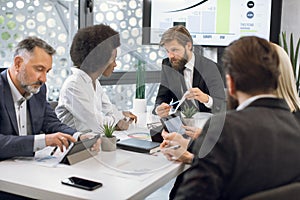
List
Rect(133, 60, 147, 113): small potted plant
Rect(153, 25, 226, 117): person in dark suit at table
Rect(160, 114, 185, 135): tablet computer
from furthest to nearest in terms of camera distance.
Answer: Rect(133, 60, 147, 113): small potted plant, Rect(153, 25, 226, 117): person in dark suit at table, Rect(160, 114, 185, 135): tablet computer

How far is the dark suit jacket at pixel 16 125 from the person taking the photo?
67.7 inches

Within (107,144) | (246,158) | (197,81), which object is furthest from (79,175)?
(197,81)

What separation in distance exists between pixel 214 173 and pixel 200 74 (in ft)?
5.59

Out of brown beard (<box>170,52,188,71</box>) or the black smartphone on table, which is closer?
the black smartphone on table

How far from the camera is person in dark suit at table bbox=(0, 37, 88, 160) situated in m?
1.74

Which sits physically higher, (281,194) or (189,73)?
(189,73)

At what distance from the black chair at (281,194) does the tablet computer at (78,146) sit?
34.3 inches

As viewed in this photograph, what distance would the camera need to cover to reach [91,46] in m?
2.32

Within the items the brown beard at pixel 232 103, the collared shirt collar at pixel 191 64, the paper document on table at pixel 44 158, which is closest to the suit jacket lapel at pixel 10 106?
the paper document on table at pixel 44 158

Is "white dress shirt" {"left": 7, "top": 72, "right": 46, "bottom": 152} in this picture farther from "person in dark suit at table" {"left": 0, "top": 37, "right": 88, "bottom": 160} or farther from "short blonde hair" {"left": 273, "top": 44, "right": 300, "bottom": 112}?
"short blonde hair" {"left": 273, "top": 44, "right": 300, "bottom": 112}

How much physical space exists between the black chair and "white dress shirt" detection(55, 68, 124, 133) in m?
1.10

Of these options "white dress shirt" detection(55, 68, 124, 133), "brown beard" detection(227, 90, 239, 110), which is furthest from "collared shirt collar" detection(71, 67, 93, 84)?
"brown beard" detection(227, 90, 239, 110)

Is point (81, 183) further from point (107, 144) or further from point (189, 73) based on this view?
point (189, 73)

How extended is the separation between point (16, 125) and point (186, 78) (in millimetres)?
1233
